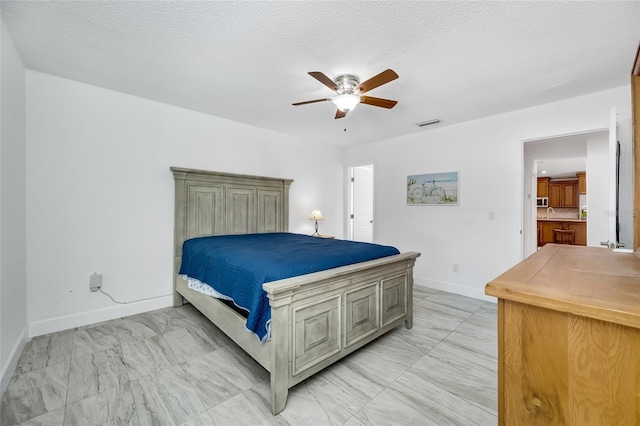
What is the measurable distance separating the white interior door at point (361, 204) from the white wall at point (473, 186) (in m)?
0.88

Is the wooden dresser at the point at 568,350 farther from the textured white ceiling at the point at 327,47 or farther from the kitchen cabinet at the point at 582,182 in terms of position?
the kitchen cabinet at the point at 582,182

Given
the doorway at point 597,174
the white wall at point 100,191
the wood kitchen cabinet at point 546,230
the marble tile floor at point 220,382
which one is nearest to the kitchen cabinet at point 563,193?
the wood kitchen cabinet at point 546,230

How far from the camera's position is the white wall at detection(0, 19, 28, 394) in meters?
1.85

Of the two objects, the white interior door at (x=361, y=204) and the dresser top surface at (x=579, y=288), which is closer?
the dresser top surface at (x=579, y=288)

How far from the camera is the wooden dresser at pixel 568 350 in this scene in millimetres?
624

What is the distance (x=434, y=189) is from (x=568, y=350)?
143 inches

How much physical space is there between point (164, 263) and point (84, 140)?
1.52 metres

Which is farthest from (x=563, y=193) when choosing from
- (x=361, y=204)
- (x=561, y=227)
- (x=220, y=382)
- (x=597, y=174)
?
(x=220, y=382)

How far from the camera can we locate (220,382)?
1860 mm

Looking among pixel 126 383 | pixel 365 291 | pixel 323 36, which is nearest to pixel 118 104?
pixel 323 36

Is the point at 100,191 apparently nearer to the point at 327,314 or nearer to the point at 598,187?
the point at 327,314

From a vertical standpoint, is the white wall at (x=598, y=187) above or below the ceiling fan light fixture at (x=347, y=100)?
below

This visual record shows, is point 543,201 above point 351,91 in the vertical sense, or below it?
below

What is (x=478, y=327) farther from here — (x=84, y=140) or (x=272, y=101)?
(x=84, y=140)
